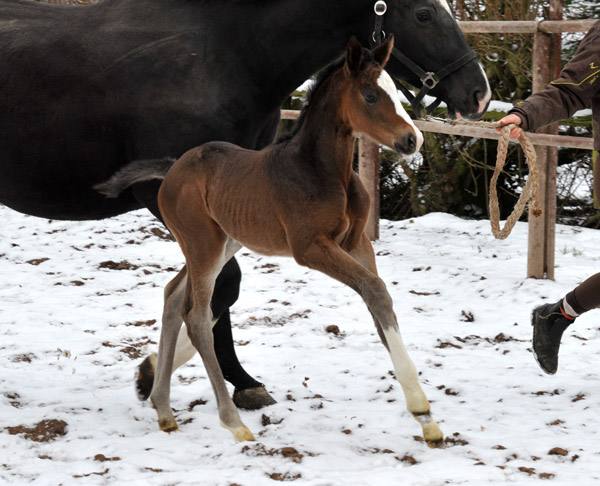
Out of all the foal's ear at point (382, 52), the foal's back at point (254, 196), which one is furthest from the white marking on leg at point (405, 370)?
the foal's ear at point (382, 52)

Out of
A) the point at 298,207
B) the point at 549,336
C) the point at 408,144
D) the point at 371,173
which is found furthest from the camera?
the point at 371,173

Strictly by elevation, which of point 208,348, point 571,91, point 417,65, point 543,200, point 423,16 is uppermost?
point 423,16

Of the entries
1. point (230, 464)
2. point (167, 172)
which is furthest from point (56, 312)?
point (230, 464)

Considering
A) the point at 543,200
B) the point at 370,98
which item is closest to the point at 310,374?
the point at 370,98

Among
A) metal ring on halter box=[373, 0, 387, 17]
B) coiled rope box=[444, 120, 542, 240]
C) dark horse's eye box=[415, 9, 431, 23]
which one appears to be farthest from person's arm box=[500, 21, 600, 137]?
metal ring on halter box=[373, 0, 387, 17]

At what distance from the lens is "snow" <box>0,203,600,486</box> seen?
10.1 feet

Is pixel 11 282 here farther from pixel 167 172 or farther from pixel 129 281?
pixel 167 172

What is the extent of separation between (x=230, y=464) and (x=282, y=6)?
190 cm

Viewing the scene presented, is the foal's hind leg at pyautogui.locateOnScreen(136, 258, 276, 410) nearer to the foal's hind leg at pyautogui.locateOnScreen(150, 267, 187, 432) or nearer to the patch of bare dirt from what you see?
the foal's hind leg at pyautogui.locateOnScreen(150, 267, 187, 432)

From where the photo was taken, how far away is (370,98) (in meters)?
2.92

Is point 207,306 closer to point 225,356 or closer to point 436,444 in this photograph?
point 225,356

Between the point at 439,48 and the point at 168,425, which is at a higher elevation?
the point at 439,48

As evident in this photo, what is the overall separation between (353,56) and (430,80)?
1.93 ft

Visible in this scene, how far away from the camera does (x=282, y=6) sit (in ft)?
11.5
